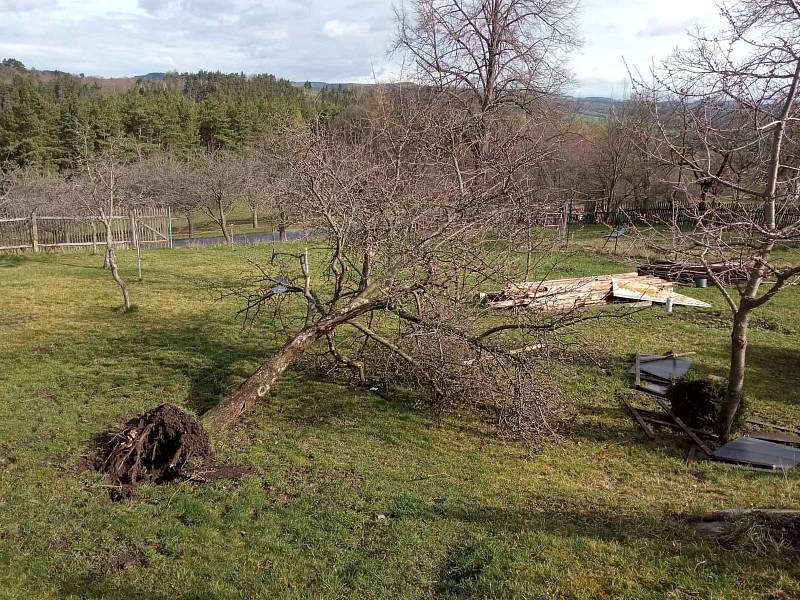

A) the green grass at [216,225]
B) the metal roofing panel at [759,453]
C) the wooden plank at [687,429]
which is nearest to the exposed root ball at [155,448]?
the wooden plank at [687,429]

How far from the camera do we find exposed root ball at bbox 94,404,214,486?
5293mm

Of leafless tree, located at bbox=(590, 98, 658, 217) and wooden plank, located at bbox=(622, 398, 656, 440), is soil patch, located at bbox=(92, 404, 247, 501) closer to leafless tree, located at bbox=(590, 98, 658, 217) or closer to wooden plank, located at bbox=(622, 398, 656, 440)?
wooden plank, located at bbox=(622, 398, 656, 440)

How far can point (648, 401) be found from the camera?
740cm

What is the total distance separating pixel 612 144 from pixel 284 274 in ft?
79.5

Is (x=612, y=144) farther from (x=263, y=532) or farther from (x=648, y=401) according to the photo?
(x=263, y=532)

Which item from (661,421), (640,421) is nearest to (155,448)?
(640,421)

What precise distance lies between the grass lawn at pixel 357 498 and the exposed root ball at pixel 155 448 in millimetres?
205

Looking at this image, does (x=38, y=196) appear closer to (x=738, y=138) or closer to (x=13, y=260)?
(x=13, y=260)

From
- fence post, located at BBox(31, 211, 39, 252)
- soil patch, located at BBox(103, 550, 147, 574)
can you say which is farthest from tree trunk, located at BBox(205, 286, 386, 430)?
fence post, located at BBox(31, 211, 39, 252)

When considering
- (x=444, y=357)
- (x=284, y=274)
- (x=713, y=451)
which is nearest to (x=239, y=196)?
(x=284, y=274)

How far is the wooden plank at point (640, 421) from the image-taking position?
646 centimetres

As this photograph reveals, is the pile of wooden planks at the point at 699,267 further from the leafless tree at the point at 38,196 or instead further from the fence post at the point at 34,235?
the leafless tree at the point at 38,196

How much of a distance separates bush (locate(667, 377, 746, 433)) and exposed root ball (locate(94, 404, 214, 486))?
16.8 ft

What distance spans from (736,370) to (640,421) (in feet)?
4.05
